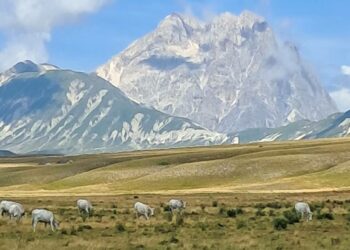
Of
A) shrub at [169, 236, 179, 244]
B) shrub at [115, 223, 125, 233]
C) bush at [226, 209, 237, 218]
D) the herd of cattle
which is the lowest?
shrub at [169, 236, 179, 244]

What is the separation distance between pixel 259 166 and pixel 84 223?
346 ft

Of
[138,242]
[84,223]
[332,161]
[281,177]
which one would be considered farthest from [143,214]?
[332,161]

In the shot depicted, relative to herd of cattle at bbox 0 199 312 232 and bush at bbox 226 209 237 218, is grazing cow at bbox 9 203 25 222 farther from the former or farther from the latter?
bush at bbox 226 209 237 218

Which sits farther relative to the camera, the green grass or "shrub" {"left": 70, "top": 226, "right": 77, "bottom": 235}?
"shrub" {"left": 70, "top": 226, "right": 77, "bottom": 235}

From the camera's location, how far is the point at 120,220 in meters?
56.5

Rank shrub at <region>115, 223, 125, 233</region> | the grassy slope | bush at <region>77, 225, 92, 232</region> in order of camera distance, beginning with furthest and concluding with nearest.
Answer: the grassy slope → shrub at <region>115, 223, 125, 233</region> → bush at <region>77, 225, 92, 232</region>

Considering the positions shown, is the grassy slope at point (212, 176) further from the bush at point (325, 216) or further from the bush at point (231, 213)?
the bush at point (325, 216)

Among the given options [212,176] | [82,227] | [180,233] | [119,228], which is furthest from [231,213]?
[212,176]

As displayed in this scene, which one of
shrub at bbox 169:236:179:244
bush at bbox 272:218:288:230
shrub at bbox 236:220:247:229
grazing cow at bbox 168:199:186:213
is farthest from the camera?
grazing cow at bbox 168:199:186:213

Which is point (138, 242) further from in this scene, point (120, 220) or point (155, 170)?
point (155, 170)

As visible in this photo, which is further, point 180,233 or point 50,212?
point 50,212

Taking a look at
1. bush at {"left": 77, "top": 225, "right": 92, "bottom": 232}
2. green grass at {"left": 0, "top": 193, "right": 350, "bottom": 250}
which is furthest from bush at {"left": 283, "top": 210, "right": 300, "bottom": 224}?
bush at {"left": 77, "top": 225, "right": 92, "bottom": 232}

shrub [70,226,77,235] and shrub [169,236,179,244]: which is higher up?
shrub [70,226,77,235]

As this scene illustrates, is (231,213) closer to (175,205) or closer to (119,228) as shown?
(175,205)
